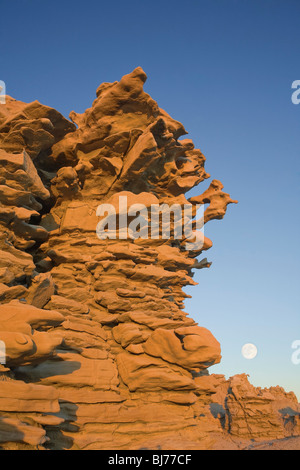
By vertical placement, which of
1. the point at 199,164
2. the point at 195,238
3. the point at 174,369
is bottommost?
the point at 174,369

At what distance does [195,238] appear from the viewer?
84.2ft

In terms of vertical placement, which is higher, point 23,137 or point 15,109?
point 15,109

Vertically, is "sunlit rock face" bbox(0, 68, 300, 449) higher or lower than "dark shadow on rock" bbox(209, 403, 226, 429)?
higher

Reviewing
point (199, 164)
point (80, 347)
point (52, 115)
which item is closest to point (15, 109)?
point (52, 115)

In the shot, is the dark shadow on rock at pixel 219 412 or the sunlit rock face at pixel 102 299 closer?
the sunlit rock face at pixel 102 299

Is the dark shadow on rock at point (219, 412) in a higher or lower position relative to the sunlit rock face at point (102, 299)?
lower

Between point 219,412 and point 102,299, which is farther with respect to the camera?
point 219,412

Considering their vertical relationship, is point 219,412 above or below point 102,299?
below

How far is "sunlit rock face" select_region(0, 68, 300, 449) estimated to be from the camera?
39.8 feet

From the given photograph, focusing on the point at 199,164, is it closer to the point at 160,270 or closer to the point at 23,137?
the point at 160,270

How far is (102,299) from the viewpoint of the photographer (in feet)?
59.3

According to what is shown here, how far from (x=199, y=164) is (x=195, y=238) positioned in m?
5.84

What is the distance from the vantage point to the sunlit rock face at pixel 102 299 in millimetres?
12125

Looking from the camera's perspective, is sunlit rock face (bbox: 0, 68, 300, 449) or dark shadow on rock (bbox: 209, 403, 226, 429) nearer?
sunlit rock face (bbox: 0, 68, 300, 449)
